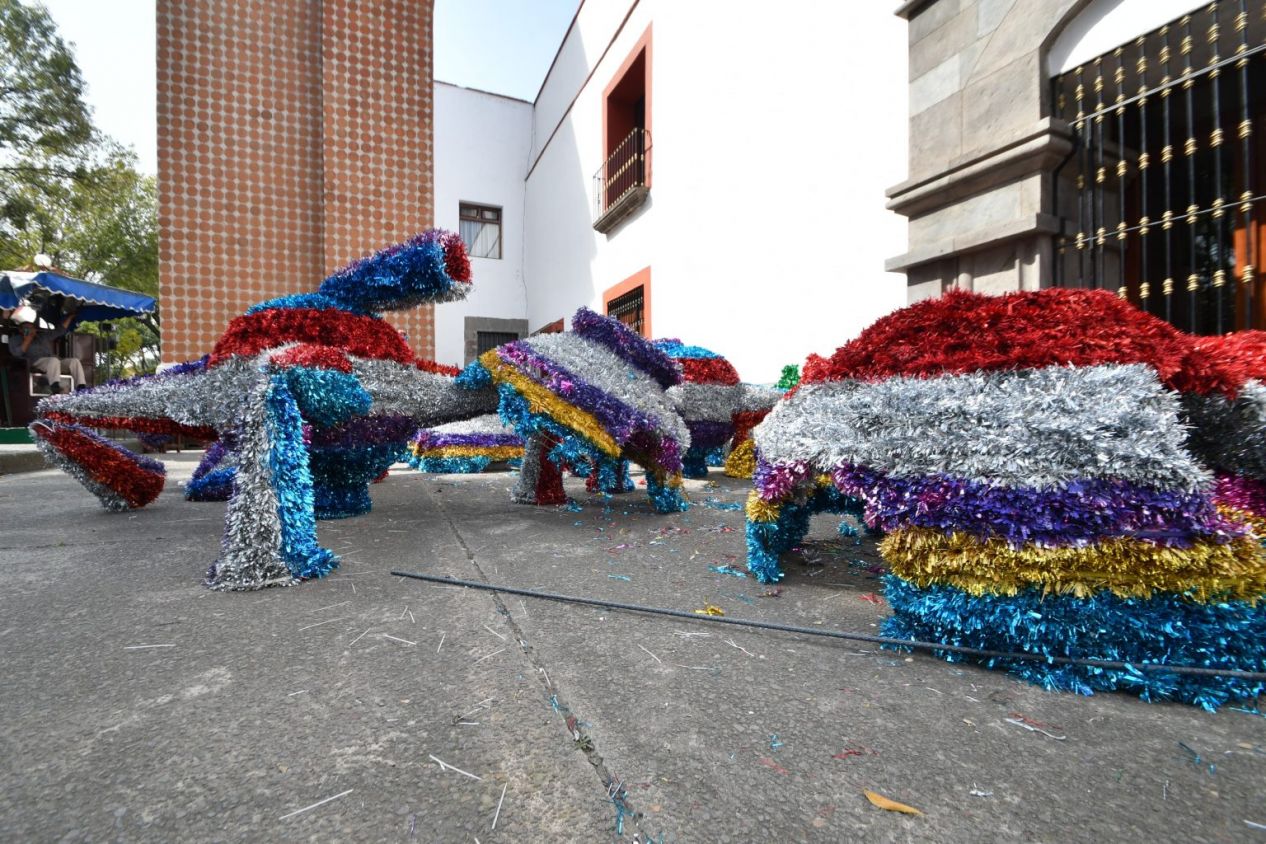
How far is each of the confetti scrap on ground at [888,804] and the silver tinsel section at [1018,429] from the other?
71cm

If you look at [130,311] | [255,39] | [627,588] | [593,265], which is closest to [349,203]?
[255,39]

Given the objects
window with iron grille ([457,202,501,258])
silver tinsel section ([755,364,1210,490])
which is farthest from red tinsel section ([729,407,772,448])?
window with iron grille ([457,202,501,258])

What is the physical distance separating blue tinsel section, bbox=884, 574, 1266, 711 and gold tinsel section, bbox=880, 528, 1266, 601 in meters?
0.02

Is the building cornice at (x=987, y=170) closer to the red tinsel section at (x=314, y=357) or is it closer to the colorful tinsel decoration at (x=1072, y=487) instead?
the colorful tinsel decoration at (x=1072, y=487)

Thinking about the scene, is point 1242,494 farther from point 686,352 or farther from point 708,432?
point 686,352

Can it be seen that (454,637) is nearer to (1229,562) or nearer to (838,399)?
(838,399)

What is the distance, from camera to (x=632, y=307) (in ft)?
28.8

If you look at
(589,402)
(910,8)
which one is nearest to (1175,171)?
(910,8)

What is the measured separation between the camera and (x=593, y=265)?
9.97 meters

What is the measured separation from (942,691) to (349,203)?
9.00 m

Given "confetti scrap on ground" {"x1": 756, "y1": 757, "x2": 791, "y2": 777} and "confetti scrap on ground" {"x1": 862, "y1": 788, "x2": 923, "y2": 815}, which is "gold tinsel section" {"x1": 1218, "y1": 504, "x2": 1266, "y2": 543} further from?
"confetti scrap on ground" {"x1": 756, "y1": 757, "x2": 791, "y2": 777}

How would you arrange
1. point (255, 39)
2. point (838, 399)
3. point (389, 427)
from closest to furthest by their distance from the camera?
point (838, 399) < point (389, 427) < point (255, 39)

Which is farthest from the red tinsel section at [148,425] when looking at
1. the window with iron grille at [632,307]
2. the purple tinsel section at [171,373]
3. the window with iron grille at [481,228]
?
the window with iron grille at [481,228]

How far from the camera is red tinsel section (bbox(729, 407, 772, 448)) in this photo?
4707mm
